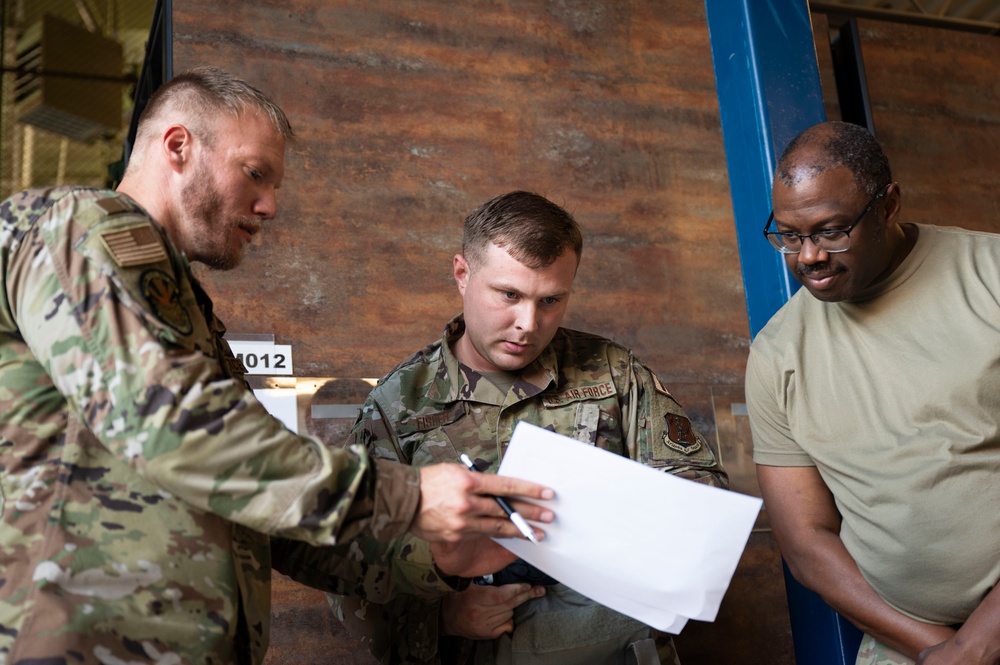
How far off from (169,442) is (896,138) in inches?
146

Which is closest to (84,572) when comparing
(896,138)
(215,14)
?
(215,14)

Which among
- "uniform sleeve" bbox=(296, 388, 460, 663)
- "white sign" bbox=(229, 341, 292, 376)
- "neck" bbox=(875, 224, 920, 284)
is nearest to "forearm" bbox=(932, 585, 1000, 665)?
"neck" bbox=(875, 224, 920, 284)

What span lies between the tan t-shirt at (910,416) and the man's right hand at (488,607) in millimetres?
614

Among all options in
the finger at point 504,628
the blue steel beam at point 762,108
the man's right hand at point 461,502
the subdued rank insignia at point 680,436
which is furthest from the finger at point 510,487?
the blue steel beam at point 762,108

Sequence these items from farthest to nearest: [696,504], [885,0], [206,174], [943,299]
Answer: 1. [885,0]
2. [943,299]
3. [206,174]
4. [696,504]

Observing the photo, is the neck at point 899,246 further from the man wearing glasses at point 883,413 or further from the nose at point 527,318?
the nose at point 527,318

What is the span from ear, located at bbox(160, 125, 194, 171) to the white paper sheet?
2.30ft

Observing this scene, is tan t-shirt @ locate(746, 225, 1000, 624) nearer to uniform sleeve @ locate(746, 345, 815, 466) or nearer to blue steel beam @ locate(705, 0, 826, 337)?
uniform sleeve @ locate(746, 345, 815, 466)

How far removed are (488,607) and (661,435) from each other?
0.53 m

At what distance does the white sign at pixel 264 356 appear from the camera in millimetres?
2816

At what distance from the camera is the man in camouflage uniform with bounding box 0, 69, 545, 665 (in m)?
1.18

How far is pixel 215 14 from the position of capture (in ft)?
9.99

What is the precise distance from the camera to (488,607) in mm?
1879

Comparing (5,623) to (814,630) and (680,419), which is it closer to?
(680,419)
